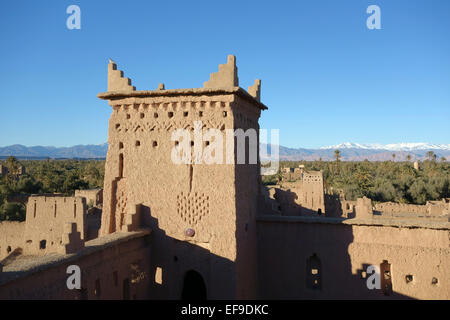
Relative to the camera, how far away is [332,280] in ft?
30.7

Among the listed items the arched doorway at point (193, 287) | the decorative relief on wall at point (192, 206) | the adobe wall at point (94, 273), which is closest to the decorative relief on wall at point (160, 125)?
the decorative relief on wall at point (192, 206)

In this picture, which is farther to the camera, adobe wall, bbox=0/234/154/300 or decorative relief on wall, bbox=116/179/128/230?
decorative relief on wall, bbox=116/179/128/230

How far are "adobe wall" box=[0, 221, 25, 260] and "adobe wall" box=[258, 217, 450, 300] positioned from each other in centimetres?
1132

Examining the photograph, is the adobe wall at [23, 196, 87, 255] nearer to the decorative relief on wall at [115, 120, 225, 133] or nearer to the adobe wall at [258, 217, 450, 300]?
the decorative relief on wall at [115, 120, 225, 133]

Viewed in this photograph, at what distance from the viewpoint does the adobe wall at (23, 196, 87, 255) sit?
14445mm

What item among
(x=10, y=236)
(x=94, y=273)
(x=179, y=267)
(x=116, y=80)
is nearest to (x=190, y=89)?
(x=116, y=80)

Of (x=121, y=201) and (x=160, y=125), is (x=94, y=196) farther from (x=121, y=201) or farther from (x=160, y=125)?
(x=160, y=125)

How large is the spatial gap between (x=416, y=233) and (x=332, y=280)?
2385mm

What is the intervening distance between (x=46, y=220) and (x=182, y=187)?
9.05 meters

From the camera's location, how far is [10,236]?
15875mm

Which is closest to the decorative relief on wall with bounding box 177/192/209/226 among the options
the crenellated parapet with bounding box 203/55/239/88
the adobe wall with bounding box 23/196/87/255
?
the crenellated parapet with bounding box 203/55/239/88
